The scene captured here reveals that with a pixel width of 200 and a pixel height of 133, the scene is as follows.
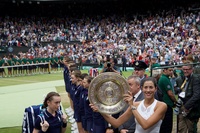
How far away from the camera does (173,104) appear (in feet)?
25.0

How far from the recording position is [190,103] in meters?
6.34

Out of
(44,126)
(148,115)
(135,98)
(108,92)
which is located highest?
(108,92)

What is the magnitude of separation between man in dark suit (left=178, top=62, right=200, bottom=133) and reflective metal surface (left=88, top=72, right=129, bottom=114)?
7.95ft

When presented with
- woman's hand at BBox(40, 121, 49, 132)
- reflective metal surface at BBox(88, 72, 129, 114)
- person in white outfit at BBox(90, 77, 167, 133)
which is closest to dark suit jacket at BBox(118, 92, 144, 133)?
person in white outfit at BBox(90, 77, 167, 133)

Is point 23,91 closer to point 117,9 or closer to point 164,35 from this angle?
point 164,35

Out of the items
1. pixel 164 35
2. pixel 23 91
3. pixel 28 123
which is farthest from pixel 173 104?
pixel 164 35

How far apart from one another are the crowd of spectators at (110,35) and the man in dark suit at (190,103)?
1781 cm

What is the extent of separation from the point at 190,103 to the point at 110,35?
3386 centimetres

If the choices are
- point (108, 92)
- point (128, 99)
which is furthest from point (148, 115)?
point (108, 92)

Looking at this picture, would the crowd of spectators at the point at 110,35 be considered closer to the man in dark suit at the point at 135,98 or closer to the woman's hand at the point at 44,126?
the man in dark suit at the point at 135,98

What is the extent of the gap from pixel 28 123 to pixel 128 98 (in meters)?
1.85

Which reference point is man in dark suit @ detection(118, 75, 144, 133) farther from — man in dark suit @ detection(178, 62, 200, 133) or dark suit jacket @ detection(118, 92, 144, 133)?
man in dark suit @ detection(178, 62, 200, 133)

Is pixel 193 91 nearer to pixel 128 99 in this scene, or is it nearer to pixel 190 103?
pixel 190 103

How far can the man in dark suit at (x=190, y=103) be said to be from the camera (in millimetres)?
6357
